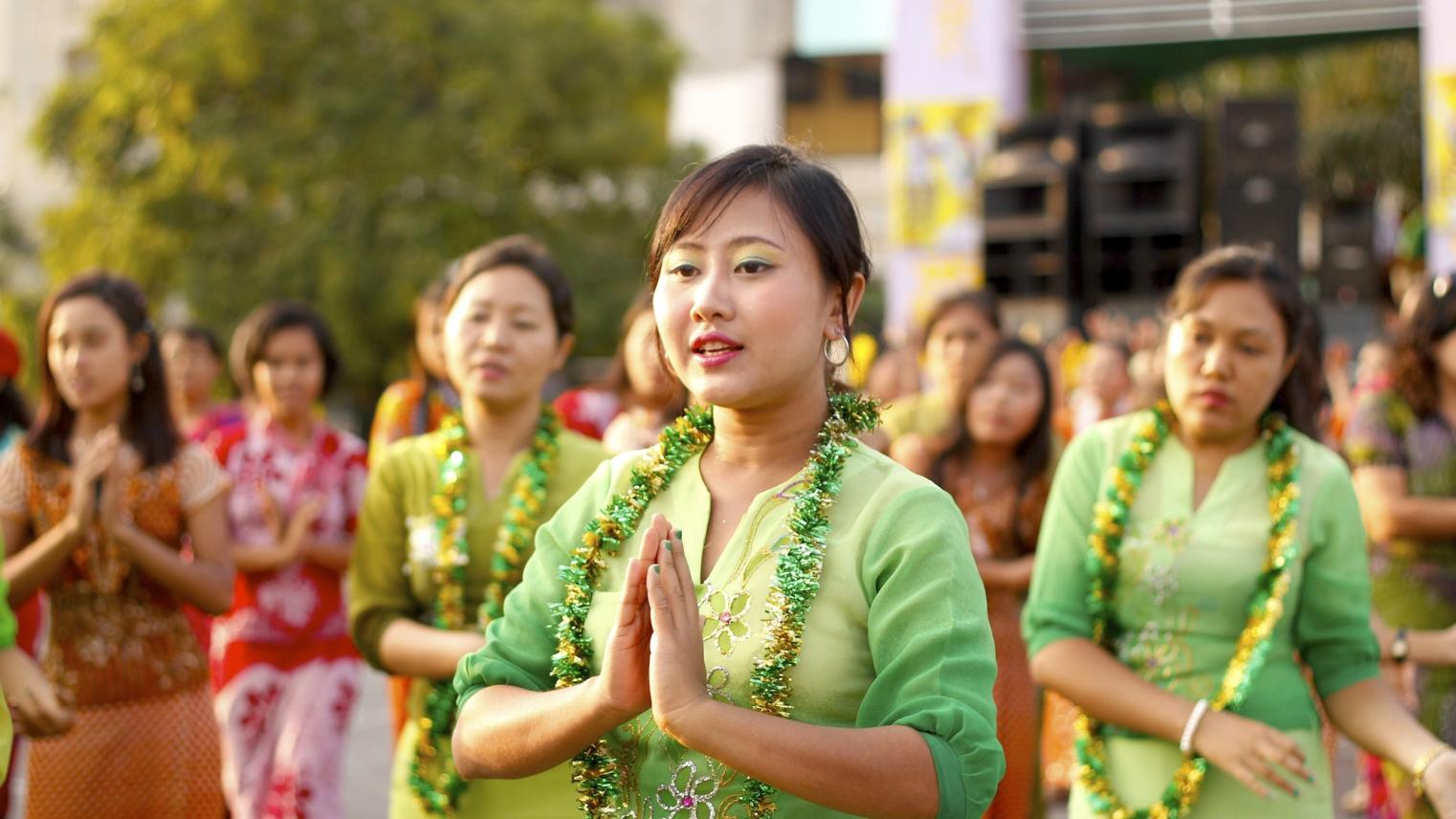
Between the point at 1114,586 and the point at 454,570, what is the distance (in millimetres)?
1535

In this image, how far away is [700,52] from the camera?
34.5 m

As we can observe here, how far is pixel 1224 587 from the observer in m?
3.36

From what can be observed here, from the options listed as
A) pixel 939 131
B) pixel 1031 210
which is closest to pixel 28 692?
pixel 939 131

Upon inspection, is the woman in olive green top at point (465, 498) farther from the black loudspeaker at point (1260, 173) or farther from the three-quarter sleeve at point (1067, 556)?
the black loudspeaker at point (1260, 173)

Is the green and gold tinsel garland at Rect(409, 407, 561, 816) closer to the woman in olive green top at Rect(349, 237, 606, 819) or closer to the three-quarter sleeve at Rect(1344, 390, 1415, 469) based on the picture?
the woman in olive green top at Rect(349, 237, 606, 819)

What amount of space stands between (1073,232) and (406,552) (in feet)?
45.1

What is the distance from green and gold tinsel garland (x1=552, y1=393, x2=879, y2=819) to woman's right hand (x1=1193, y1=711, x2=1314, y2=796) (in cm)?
113

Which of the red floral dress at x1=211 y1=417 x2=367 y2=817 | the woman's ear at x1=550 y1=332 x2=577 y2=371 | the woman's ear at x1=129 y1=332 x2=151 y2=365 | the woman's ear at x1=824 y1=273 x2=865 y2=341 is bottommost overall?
the red floral dress at x1=211 y1=417 x2=367 y2=817

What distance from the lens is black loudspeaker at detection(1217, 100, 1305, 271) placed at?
51.5ft

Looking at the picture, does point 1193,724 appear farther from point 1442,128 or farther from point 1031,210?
point 1031,210

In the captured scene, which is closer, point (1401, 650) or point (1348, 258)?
point (1401, 650)

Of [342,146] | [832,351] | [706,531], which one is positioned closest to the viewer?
[706,531]

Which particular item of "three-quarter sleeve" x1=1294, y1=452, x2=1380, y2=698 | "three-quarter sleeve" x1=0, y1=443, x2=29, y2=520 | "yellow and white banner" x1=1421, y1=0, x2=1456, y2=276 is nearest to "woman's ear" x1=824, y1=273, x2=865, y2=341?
"three-quarter sleeve" x1=1294, y1=452, x2=1380, y2=698

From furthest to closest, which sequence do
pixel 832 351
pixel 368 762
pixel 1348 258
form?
pixel 1348 258 < pixel 368 762 < pixel 832 351
